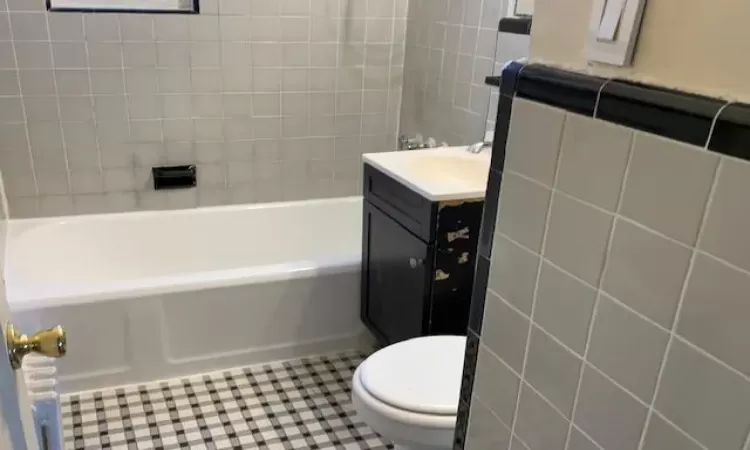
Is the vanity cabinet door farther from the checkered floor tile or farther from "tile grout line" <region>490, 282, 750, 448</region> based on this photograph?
"tile grout line" <region>490, 282, 750, 448</region>

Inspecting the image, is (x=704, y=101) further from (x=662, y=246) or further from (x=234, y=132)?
(x=234, y=132)

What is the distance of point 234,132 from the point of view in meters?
2.86

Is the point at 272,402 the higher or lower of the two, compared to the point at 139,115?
lower

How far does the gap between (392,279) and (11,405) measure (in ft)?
4.89

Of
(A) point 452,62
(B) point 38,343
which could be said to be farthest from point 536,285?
(A) point 452,62

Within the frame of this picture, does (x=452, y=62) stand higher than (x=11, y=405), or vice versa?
(x=452, y=62)

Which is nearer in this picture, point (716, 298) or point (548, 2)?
point (716, 298)

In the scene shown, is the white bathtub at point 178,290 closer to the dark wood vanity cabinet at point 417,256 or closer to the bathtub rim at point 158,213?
the bathtub rim at point 158,213

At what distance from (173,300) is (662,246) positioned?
6.17 feet

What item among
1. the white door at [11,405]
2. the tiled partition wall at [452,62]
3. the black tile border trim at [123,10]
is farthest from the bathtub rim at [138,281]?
the white door at [11,405]

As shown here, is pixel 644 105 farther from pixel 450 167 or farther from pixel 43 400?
pixel 450 167

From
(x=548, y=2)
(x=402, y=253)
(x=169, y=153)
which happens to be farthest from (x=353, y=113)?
(x=548, y=2)

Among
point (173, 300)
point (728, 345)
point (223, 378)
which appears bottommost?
point (223, 378)

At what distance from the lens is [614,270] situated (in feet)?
2.43
